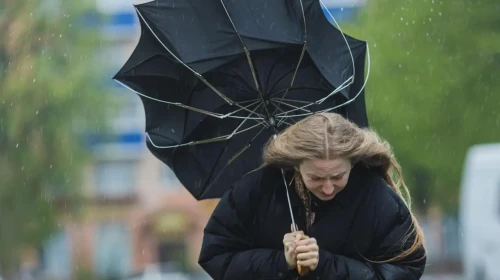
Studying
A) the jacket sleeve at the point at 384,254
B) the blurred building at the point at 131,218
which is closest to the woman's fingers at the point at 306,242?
the jacket sleeve at the point at 384,254

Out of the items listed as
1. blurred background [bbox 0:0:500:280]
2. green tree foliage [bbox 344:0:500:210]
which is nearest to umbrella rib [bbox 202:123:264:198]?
blurred background [bbox 0:0:500:280]

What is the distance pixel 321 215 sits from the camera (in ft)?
15.4

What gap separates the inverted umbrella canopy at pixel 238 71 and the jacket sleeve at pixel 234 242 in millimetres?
681

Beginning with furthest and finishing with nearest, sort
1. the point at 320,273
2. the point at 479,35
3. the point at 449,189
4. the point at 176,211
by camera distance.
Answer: the point at 176,211 < the point at 449,189 < the point at 479,35 < the point at 320,273

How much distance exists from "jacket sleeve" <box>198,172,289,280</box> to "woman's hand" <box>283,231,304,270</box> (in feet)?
0.30

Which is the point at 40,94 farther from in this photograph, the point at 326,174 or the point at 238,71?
the point at 326,174

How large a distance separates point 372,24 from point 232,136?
1836 centimetres

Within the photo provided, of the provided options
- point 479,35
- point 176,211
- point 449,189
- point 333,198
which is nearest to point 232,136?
point 333,198

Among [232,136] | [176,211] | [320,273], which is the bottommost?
[176,211]

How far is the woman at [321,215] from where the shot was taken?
4.57m

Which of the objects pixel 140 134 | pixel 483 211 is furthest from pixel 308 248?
pixel 140 134

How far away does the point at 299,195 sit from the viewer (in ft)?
15.4

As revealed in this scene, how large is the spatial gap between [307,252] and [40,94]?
2508 cm

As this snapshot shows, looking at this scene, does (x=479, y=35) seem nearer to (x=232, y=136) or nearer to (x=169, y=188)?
(x=232, y=136)
